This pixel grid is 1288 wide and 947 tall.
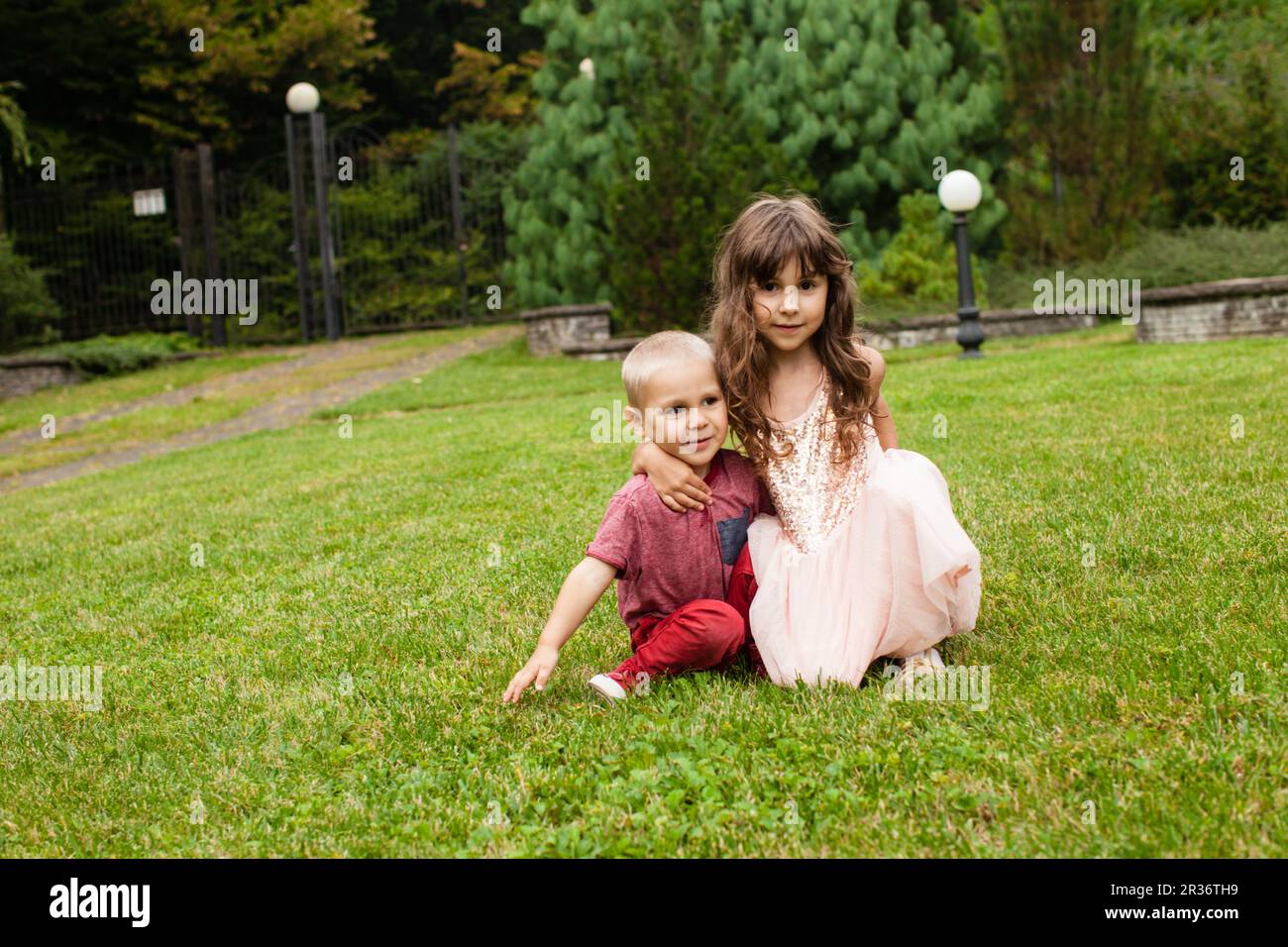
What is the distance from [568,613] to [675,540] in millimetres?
351

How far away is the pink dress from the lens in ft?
9.70

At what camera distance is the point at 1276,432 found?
556cm

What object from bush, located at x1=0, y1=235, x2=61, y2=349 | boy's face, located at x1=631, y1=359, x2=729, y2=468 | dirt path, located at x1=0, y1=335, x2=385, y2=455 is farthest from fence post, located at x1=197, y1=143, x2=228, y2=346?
boy's face, located at x1=631, y1=359, x2=729, y2=468

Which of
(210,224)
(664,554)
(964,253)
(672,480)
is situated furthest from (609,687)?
(210,224)

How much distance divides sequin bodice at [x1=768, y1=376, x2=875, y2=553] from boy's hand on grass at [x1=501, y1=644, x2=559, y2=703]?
2.37ft

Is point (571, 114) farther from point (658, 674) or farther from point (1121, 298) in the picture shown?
point (658, 674)

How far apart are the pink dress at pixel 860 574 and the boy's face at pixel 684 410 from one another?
321 millimetres

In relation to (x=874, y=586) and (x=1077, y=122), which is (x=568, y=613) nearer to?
(x=874, y=586)

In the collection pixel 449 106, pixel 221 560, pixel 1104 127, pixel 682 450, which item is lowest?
pixel 221 560

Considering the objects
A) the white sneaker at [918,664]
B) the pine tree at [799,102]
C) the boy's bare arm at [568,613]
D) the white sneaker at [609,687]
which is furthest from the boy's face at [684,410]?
the pine tree at [799,102]

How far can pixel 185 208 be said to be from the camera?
18.2 meters

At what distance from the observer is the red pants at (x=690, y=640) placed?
300 cm
